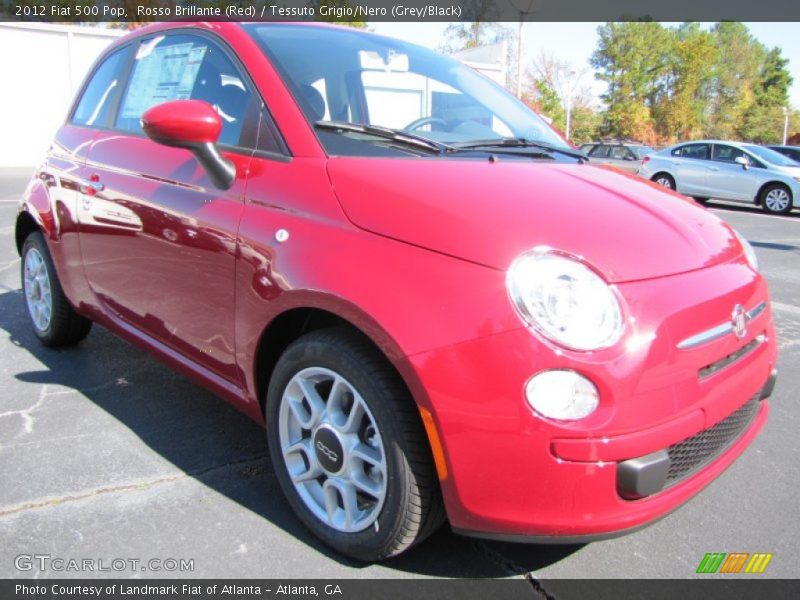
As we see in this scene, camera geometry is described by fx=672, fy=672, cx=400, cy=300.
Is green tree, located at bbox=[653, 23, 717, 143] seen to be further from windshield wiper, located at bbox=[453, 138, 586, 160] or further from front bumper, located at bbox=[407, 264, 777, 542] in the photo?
front bumper, located at bbox=[407, 264, 777, 542]

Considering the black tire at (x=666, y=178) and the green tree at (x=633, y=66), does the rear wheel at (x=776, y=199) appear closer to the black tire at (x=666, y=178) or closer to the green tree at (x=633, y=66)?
the black tire at (x=666, y=178)

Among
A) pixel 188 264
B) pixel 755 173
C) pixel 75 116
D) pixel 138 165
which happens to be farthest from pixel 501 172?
pixel 755 173

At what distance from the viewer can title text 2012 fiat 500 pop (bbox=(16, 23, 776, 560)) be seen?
5.53ft

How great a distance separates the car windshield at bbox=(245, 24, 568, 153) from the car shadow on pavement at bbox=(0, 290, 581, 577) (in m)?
1.33

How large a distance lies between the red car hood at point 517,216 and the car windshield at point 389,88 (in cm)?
28

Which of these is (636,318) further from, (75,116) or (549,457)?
(75,116)

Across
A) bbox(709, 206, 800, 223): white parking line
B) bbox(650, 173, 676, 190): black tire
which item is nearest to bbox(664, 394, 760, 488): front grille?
bbox(709, 206, 800, 223): white parking line

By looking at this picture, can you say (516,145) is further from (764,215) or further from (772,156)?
(772,156)

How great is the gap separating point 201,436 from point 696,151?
14.4 metres

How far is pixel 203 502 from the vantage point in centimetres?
247

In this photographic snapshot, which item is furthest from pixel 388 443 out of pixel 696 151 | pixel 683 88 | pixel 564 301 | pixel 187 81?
pixel 683 88

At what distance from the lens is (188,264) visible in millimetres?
2514

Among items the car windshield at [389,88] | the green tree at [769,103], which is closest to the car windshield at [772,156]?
the car windshield at [389,88]

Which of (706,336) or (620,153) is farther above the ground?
(620,153)
